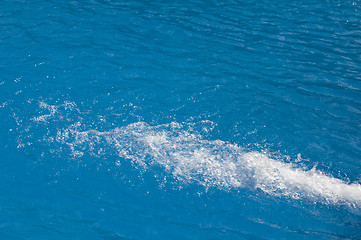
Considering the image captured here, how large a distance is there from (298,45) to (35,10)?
8.75 meters

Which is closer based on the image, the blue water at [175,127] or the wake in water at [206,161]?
the blue water at [175,127]

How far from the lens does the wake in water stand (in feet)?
18.2

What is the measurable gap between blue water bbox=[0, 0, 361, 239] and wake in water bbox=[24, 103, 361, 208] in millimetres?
28

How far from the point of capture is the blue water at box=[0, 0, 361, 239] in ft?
16.3

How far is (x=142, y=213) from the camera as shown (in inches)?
195

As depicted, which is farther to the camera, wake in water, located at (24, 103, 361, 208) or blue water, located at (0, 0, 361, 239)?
wake in water, located at (24, 103, 361, 208)

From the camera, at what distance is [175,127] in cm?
679

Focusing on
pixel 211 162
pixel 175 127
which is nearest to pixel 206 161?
pixel 211 162

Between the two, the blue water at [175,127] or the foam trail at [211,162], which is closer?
the blue water at [175,127]

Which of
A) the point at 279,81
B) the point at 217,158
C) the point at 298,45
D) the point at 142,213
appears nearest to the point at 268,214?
the point at 217,158

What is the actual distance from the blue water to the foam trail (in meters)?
0.03

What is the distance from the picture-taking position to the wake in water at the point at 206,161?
219 inches

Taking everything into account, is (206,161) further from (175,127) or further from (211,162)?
(175,127)

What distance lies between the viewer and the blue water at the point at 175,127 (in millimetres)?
4953
